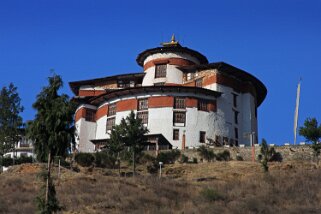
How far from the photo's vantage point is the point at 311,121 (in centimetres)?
5100

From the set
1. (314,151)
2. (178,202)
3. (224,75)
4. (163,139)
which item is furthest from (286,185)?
(224,75)

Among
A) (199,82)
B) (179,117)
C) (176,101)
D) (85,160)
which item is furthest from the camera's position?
(199,82)

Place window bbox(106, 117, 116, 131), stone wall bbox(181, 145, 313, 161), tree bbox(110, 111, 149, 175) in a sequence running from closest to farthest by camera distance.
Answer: tree bbox(110, 111, 149, 175), stone wall bbox(181, 145, 313, 161), window bbox(106, 117, 116, 131)

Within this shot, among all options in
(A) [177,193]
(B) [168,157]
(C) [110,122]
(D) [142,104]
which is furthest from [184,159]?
(C) [110,122]

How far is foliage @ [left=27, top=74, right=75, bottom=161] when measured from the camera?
2755 cm

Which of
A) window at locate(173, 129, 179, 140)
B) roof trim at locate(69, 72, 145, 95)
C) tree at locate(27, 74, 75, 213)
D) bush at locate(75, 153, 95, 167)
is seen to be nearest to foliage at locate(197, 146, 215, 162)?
window at locate(173, 129, 179, 140)

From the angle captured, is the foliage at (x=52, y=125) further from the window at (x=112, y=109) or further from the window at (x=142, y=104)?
the window at (x=112, y=109)

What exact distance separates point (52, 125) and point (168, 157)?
28702 mm

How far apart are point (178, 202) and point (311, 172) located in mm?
14524

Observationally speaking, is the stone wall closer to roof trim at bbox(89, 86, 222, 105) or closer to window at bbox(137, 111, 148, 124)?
window at bbox(137, 111, 148, 124)

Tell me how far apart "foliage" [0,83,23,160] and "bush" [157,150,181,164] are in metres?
17.8

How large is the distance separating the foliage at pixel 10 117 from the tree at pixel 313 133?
33.5 meters

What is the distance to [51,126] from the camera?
27609mm

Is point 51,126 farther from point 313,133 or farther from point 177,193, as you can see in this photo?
point 313,133
